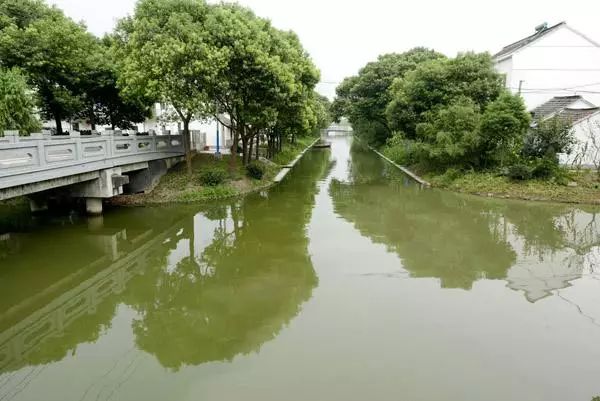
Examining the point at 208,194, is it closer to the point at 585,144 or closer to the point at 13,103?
the point at 13,103

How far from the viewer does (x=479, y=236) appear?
1119 cm

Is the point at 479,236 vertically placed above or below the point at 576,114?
below

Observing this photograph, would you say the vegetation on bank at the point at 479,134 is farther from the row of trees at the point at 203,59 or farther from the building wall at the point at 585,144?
the row of trees at the point at 203,59

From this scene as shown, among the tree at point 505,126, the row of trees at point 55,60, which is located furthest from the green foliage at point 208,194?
the tree at point 505,126

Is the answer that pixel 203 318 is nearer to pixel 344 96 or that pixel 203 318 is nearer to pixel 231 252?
pixel 231 252

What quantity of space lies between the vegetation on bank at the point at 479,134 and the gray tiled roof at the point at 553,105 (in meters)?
2.11

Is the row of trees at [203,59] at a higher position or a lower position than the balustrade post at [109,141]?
higher

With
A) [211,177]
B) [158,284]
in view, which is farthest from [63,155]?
[211,177]

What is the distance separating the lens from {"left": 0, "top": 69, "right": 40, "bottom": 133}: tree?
38.7ft

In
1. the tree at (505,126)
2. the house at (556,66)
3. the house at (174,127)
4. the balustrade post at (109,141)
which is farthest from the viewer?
the house at (556,66)

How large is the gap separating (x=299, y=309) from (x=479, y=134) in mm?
13721

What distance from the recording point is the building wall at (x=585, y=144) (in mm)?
18141

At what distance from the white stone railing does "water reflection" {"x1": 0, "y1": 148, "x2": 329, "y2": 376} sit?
175 centimetres

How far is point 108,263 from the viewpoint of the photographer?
9.19m
